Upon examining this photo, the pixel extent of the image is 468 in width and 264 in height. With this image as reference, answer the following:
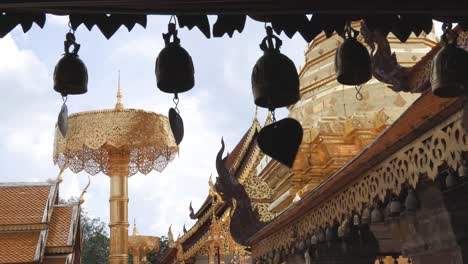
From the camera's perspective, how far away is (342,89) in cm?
898

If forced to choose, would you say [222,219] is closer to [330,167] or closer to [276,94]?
[330,167]

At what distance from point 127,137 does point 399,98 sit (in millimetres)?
9399

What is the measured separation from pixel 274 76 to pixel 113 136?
14.8 m

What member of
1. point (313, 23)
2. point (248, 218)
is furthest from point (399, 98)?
point (313, 23)

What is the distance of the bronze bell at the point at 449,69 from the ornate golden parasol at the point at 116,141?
13885 mm

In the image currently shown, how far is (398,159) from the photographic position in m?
3.66

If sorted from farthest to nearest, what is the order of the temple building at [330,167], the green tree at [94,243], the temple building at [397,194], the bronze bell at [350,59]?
the green tree at [94,243], the temple building at [330,167], the temple building at [397,194], the bronze bell at [350,59]

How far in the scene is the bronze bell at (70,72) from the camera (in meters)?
2.44

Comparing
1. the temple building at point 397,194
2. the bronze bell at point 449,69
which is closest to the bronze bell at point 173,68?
the bronze bell at point 449,69

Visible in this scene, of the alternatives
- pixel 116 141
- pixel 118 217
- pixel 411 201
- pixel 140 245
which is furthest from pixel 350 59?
pixel 140 245

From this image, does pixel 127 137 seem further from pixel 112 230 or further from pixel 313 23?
pixel 313 23

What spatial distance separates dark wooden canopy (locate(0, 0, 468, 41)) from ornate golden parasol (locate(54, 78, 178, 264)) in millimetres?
13828

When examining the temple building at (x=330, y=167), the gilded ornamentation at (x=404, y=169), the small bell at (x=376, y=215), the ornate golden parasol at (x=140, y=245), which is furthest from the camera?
the ornate golden parasol at (x=140, y=245)

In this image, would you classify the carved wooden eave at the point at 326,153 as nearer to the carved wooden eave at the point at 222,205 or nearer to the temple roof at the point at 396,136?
the temple roof at the point at 396,136
